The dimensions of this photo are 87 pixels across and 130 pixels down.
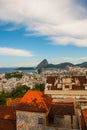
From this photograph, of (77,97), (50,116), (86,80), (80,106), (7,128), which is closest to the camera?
(50,116)

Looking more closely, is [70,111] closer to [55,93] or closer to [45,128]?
[45,128]

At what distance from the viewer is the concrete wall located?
79.7 feet

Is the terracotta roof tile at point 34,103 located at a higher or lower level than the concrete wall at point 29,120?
higher

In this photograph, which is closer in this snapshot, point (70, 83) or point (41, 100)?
point (41, 100)

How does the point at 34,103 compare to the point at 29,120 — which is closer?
the point at 29,120

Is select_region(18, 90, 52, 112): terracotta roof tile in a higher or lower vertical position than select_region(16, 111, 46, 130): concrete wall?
higher

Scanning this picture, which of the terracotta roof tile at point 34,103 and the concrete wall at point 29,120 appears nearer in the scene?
the concrete wall at point 29,120

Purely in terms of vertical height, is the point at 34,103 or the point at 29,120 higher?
the point at 34,103

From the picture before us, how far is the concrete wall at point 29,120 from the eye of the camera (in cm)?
2431

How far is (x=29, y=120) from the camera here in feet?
80.8

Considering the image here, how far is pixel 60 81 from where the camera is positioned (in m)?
40.4

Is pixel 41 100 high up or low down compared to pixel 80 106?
up

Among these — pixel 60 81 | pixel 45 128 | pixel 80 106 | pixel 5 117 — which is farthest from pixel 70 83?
pixel 45 128

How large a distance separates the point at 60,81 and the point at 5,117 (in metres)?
14.0
